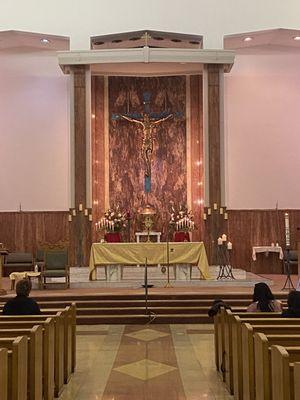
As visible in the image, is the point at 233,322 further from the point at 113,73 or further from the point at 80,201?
the point at 113,73

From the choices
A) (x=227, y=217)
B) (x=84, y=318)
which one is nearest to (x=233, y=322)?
(x=84, y=318)

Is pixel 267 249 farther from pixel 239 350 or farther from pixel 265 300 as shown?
pixel 239 350

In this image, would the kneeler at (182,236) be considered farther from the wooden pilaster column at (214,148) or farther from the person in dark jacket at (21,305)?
the person in dark jacket at (21,305)

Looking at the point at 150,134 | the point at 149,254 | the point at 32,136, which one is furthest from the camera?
the point at 150,134

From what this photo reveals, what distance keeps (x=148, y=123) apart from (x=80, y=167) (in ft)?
7.94

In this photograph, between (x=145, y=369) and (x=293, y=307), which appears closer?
(x=293, y=307)

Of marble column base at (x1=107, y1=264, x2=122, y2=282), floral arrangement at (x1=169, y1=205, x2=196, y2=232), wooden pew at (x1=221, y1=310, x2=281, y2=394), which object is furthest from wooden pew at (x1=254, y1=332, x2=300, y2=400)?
floral arrangement at (x1=169, y1=205, x2=196, y2=232)

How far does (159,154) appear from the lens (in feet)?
51.5

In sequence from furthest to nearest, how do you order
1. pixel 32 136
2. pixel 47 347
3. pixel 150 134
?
1. pixel 150 134
2. pixel 32 136
3. pixel 47 347

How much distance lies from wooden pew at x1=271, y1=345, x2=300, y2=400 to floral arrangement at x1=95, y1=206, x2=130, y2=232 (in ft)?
35.0

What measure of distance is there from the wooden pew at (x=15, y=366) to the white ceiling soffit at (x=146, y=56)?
37.2ft

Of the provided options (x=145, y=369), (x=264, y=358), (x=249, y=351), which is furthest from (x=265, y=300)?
(x=264, y=358)

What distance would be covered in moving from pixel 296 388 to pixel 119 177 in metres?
12.9

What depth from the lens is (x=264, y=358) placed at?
357 centimetres
